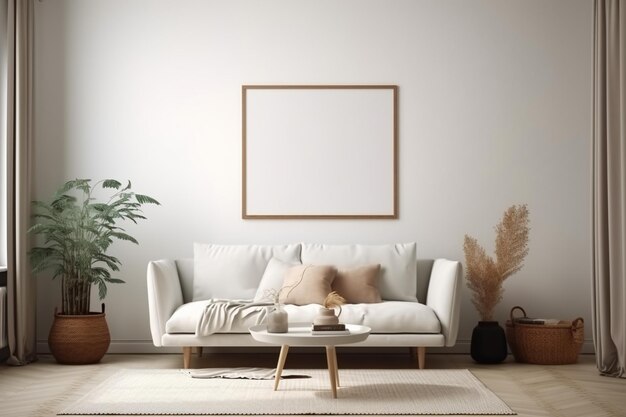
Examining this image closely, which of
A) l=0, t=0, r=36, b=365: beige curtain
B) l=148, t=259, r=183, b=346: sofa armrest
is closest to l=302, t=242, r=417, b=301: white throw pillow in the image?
l=148, t=259, r=183, b=346: sofa armrest

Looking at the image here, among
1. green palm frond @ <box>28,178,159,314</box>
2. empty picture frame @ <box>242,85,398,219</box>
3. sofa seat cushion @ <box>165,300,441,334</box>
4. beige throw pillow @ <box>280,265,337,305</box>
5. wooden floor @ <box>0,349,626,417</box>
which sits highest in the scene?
empty picture frame @ <box>242,85,398,219</box>

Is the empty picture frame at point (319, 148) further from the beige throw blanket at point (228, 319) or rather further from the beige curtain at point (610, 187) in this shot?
the beige curtain at point (610, 187)

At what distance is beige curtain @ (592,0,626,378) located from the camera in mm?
5484

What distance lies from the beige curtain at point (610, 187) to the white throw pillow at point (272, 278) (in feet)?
7.33

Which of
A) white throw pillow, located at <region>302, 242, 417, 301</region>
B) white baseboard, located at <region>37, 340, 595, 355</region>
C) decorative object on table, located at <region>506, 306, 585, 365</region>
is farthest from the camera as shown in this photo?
white baseboard, located at <region>37, 340, 595, 355</region>

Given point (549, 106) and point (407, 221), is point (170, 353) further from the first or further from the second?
point (549, 106)

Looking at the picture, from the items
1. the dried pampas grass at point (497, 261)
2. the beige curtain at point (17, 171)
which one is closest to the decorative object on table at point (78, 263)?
the beige curtain at point (17, 171)

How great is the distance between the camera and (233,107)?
675 cm

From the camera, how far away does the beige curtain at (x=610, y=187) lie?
5.48m

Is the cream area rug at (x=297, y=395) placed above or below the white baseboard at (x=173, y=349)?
above

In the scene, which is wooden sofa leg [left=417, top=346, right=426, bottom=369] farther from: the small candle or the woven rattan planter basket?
the woven rattan planter basket

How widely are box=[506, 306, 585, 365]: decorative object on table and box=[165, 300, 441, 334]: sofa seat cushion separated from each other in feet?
2.83

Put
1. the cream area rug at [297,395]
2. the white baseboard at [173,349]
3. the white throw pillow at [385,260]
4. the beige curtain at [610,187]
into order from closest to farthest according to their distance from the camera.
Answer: the cream area rug at [297,395] < the beige curtain at [610,187] < the white throw pillow at [385,260] < the white baseboard at [173,349]

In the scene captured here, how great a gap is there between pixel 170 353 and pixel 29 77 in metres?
2.43
